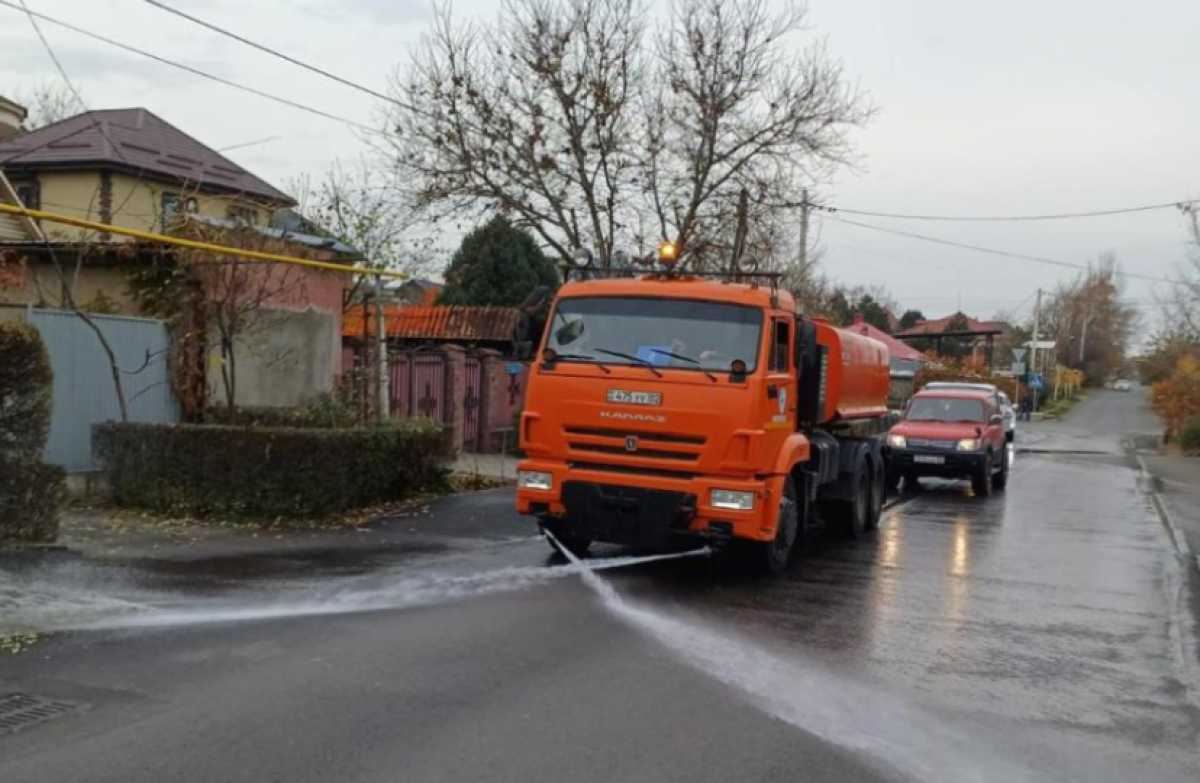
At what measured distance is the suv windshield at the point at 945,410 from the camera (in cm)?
2020

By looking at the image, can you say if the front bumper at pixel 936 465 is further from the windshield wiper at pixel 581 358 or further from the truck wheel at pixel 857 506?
the windshield wiper at pixel 581 358

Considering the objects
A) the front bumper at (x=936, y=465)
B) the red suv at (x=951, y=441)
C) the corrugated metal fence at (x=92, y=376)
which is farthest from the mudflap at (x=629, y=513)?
the front bumper at (x=936, y=465)

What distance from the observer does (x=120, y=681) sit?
6004mm

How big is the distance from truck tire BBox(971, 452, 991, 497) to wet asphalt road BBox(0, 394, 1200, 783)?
7.53 metres

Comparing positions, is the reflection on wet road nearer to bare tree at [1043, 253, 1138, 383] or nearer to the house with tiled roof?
the house with tiled roof

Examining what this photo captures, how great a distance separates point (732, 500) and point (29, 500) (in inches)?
243

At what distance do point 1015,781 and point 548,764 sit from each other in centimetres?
220

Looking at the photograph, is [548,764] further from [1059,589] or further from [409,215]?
[409,215]

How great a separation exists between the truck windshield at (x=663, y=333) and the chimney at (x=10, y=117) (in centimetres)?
2068

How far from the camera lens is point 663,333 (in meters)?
→ 9.51

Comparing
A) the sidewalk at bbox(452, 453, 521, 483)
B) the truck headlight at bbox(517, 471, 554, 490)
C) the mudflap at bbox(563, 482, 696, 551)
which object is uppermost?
the truck headlight at bbox(517, 471, 554, 490)

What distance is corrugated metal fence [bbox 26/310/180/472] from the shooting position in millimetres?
12742

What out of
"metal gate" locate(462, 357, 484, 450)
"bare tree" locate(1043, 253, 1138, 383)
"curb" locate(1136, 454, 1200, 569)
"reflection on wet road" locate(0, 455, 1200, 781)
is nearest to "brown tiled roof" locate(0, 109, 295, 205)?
"metal gate" locate(462, 357, 484, 450)

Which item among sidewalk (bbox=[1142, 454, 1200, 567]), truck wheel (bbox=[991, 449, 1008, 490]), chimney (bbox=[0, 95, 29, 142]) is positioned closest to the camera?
sidewalk (bbox=[1142, 454, 1200, 567])
